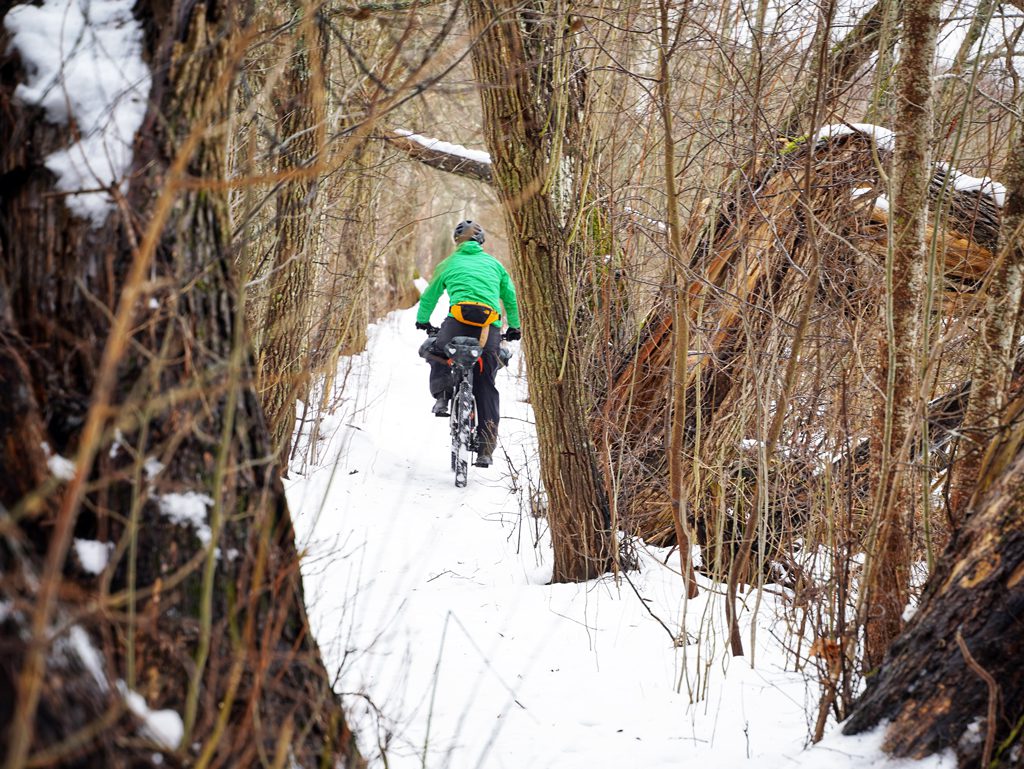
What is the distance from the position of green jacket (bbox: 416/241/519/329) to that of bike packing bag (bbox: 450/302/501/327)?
34mm

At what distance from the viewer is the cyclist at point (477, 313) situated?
6.34 metres

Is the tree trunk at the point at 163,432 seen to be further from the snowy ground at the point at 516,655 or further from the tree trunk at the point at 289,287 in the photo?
the tree trunk at the point at 289,287

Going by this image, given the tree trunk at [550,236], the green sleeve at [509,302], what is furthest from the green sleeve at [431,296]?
the tree trunk at [550,236]

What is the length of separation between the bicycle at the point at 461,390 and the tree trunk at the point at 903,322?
386cm

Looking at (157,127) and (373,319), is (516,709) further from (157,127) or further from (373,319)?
(373,319)

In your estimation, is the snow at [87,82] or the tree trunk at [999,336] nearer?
the snow at [87,82]

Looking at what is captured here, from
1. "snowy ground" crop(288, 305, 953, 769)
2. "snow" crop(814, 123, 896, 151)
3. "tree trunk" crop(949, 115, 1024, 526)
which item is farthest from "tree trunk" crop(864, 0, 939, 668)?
"snow" crop(814, 123, 896, 151)

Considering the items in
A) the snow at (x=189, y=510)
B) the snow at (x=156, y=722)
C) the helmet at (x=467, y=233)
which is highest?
the helmet at (x=467, y=233)

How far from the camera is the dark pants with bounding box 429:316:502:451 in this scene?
6434 mm

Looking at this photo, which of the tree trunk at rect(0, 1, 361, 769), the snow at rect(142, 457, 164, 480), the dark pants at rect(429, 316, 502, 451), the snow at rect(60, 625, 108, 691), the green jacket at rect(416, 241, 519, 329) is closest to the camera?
the snow at rect(60, 625, 108, 691)

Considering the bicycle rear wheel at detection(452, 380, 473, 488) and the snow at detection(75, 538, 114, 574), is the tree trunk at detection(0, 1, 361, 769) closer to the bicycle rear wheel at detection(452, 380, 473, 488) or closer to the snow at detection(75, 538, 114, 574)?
the snow at detection(75, 538, 114, 574)

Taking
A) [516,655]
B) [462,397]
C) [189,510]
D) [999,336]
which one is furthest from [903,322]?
[462,397]

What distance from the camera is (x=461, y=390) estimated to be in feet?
21.0

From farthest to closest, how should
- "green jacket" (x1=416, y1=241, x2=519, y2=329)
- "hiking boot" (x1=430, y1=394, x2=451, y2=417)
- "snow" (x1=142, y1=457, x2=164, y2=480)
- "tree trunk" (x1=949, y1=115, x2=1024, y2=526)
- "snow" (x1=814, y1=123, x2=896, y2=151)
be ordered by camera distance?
"hiking boot" (x1=430, y1=394, x2=451, y2=417)
"green jacket" (x1=416, y1=241, x2=519, y2=329)
"snow" (x1=814, y1=123, x2=896, y2=151)
"tree trunk" (x1=949, y1=115, x2=1024, y2=526)
"snow" (x1=142, y1=457, x2=164, y2=480)
